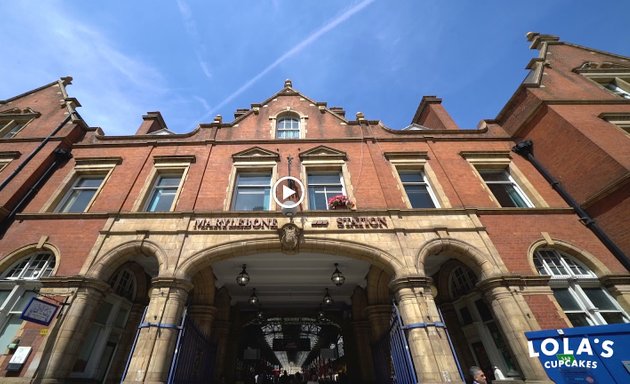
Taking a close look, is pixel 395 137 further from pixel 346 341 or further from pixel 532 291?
pixel 346 341

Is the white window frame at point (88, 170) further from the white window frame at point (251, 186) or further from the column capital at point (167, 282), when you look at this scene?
the column capital at point (167, 282)

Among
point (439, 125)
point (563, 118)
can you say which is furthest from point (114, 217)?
point (563, 118)

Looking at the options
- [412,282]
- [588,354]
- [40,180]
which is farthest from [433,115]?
[40,180]

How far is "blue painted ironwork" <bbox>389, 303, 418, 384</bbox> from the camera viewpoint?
688cm

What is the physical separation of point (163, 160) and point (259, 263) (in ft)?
20.3

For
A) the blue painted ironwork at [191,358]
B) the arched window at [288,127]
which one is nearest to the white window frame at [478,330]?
the blue painted ironwork at [191,358]

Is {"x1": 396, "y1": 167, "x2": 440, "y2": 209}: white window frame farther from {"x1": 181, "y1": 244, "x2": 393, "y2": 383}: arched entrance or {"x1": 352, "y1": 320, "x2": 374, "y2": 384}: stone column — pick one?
{"x1": 352, "y1": 320, "x2": 374, "y2": 384}: stone column

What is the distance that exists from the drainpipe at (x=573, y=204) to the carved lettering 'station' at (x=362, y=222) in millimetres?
6932

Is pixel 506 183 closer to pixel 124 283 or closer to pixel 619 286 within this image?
pixel 619 286

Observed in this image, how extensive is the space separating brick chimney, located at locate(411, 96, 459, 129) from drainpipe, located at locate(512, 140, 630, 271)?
3.45 m

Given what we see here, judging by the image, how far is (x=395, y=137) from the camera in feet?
41.3

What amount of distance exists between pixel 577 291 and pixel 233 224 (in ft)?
36.1

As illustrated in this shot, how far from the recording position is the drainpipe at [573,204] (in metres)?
8.38

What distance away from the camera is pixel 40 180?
1094 cm
